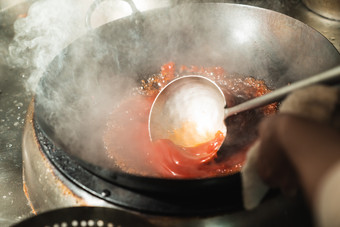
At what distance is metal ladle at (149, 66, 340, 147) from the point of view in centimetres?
220

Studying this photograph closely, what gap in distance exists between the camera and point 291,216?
162cm

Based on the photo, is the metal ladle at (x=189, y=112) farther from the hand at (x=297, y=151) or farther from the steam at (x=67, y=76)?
the hand at (x=297, y=151)

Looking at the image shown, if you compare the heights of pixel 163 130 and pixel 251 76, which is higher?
pixel 163 130

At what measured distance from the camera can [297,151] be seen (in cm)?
89

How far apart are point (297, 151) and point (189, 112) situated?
146 cm

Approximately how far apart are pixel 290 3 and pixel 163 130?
2.87 metres

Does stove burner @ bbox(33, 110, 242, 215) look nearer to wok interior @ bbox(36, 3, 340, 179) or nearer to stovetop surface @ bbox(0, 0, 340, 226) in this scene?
stovetop surface @ bbox(0, 0, 340, 226)

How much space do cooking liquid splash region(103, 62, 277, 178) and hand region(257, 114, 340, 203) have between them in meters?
0.99

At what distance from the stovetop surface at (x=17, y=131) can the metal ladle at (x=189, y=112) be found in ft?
2.46

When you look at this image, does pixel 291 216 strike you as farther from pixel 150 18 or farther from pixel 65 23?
pixel 65 23

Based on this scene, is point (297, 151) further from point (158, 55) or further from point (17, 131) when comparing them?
point (17, 131)

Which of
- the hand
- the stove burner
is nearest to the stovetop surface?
the stove burner

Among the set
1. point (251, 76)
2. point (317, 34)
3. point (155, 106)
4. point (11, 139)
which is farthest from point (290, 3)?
point (11, 139)

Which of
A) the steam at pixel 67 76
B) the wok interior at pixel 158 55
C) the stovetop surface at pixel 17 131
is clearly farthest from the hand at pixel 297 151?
the steam at pixel 67 76
